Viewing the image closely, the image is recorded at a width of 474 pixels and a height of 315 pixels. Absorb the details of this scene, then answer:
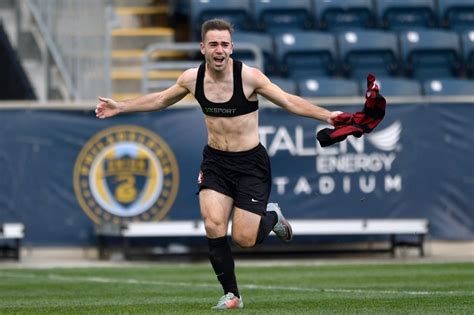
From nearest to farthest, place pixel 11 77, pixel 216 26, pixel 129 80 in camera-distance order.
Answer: pixel 216 26
pixel 11 77
pixel 129 80

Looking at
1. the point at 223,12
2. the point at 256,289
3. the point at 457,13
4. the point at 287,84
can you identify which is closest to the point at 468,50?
the point at 457,13

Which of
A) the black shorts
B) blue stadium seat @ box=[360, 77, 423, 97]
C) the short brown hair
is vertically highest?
the short brown hair

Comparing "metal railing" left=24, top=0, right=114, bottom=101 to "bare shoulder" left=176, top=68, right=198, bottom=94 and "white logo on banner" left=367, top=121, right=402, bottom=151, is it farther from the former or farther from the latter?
"bare shoulder" left=176, top=68, right=198, bottom=94

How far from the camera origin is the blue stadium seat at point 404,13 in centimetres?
2325

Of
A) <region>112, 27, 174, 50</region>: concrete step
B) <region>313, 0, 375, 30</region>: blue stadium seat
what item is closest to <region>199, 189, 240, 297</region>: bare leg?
<region>112, 27, 174, 50</region>: concrete step

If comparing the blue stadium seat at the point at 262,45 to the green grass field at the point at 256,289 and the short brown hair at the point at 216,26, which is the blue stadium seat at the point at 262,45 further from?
the short brown hair at the point at 216,26

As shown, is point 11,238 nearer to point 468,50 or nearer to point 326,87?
point 326,87

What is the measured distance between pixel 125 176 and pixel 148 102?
27.3 ft

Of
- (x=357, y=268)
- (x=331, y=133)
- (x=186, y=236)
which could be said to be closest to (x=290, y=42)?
(x=186, y=236)

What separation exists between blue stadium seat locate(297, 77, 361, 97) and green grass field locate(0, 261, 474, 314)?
12.9 feet

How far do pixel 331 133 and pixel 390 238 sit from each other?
9858 mm

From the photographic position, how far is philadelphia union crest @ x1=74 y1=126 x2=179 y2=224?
62.4ft

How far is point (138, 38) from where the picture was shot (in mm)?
23141

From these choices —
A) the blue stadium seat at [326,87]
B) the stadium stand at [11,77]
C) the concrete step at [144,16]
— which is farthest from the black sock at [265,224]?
the concrete step at [144,16]
